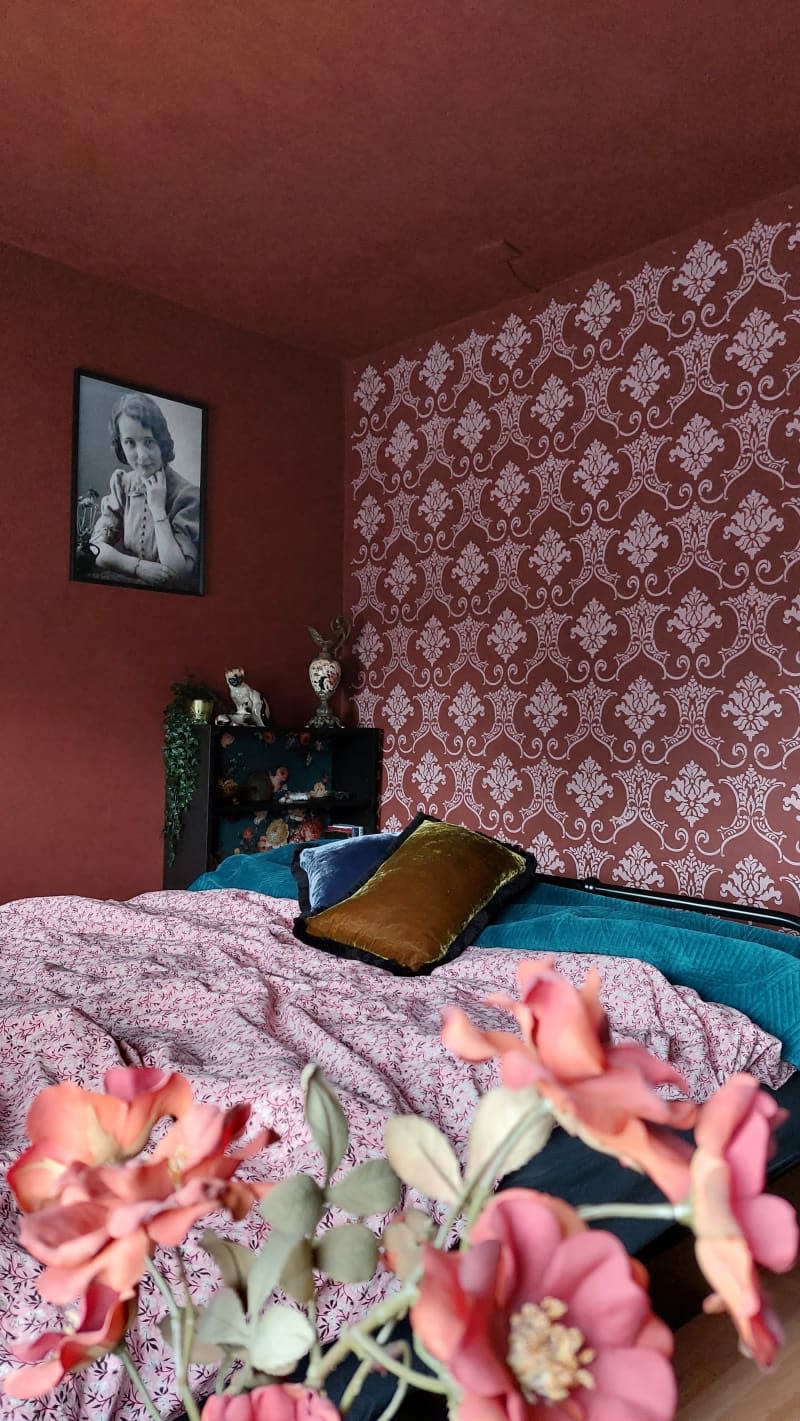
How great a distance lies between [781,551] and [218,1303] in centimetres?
350

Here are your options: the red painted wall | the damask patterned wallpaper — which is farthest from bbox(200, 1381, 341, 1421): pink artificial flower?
the red painted wall

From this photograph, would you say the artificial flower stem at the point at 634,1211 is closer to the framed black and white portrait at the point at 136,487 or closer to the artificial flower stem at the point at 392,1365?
the artificial flower stem at the point at 392,1365

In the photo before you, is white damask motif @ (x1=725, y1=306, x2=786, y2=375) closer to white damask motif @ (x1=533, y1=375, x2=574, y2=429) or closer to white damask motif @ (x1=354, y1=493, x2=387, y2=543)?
white damask motif @ (x1=533, y1=375, x2=574, y2=429)

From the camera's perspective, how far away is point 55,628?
13.5 ft

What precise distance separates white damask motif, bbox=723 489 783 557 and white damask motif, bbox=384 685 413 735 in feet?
5.81

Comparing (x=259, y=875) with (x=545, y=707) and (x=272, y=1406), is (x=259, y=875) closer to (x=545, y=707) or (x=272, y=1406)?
(x=545, y=707)

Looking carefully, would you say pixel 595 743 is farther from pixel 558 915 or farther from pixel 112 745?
pixel 112 745

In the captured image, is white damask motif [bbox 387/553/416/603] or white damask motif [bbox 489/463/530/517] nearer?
white damask motif [bbox 489/463/530/517]

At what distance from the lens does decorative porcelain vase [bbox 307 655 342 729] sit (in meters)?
4.80

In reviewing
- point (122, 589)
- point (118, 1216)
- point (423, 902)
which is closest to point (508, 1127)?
point (118, 1216)

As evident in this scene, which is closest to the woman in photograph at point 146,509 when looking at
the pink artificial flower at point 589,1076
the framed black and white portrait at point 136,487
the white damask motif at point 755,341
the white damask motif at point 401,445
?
the framed black and white portrait at point 136,487

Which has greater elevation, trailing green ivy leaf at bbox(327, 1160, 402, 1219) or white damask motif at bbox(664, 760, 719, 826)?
trailing green ivy leaf at bbox(327, 1160, 402, 1219)

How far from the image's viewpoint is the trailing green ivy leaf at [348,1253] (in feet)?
1.38

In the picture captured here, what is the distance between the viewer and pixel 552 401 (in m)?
4.28
